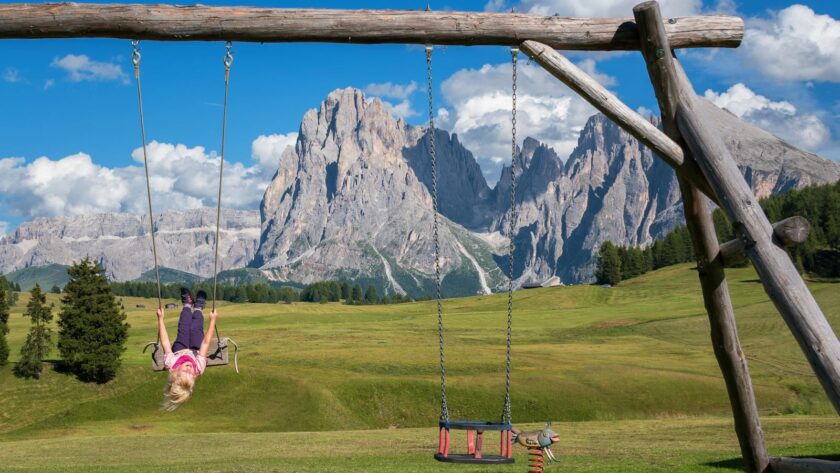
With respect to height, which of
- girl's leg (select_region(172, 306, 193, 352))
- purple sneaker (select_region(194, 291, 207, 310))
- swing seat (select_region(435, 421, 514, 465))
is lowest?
swing seat (select_region(435, 421, 514, 465))

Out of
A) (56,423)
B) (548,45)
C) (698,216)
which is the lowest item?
(56,423)

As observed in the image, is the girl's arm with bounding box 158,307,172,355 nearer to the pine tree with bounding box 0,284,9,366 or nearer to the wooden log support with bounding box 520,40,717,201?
the wooden log support with bounding box 520,40,717,201

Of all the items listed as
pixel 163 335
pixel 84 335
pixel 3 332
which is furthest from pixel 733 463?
pixel 3 332

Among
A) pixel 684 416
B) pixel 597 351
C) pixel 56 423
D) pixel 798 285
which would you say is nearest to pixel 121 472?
pixel 798 285

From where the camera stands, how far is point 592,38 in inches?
423

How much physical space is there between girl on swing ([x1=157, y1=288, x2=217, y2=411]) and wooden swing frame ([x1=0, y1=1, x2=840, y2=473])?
4.41 metres

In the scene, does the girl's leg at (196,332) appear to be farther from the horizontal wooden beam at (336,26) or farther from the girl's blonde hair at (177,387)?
the horizontal wooden beam at (336,26)

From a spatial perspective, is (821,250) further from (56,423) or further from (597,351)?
(56,423)

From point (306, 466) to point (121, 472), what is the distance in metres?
5.12

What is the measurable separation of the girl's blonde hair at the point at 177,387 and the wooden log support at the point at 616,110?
23.0 ft

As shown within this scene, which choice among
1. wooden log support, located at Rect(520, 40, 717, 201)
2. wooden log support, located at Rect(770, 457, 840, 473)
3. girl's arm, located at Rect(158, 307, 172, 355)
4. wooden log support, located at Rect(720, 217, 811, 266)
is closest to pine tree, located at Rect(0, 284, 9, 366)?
girl's arm, located at Rect(158, 307, 172, 355)

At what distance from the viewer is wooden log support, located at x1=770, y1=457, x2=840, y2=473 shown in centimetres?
912

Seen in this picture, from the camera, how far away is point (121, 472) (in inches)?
922

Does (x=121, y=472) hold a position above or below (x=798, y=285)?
below
